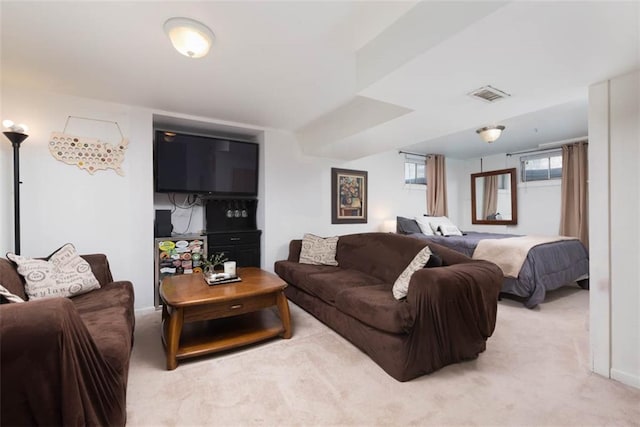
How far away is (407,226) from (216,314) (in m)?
3.79

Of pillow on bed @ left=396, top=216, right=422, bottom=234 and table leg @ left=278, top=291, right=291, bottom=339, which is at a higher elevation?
pillow on bed @ left=396, top=216, right=422, bottom=234

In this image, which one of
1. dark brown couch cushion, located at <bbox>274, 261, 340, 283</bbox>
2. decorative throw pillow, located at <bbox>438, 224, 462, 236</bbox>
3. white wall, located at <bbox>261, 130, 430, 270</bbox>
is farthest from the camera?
decorative throw pillow, located at <bbox>438, 224, 462, 236</bbox>

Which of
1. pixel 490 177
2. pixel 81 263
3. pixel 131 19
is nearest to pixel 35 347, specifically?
pixel 81 263

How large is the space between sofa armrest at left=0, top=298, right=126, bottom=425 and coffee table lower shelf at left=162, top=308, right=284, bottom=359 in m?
0.96

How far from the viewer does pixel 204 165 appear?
372 centimetres

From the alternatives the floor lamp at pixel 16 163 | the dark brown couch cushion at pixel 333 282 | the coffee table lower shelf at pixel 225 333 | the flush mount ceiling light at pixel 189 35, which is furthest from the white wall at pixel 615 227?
the floor lamp at pixel 16 163

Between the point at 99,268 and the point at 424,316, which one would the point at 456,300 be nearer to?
the point at 424,316

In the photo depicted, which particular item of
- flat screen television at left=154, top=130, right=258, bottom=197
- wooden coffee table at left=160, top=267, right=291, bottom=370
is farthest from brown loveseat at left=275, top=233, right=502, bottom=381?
flat screen television at left=154, top=130, right=258, bottom=197

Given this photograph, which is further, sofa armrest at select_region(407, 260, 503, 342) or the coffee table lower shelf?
the coffee table lower shelf

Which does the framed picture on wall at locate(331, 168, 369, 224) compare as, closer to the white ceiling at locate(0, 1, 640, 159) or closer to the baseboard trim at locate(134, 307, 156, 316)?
the white ceiling at locate(0, 1, 640, 159)

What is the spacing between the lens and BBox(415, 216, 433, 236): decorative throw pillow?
16.5 feet

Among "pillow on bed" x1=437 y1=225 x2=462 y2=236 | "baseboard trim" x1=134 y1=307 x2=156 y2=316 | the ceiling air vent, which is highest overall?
the ceiling air vent

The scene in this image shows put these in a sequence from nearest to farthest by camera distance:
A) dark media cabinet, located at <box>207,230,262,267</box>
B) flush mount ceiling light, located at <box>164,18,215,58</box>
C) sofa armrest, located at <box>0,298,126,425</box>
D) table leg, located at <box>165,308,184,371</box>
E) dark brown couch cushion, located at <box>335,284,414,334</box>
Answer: sofa armrest, located at <box>0,298,126,425</box>, flush mount ceiling light, located at <box>164,18,215,58</box>, dark brown couch cushion, located at <box>335,284,414,334</box>, table leg, located at <box>165,308,184,371</box>, dark media cabinet, located at <box>207,230,262,267</box>

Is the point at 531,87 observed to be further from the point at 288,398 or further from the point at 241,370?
the point at 241,370
